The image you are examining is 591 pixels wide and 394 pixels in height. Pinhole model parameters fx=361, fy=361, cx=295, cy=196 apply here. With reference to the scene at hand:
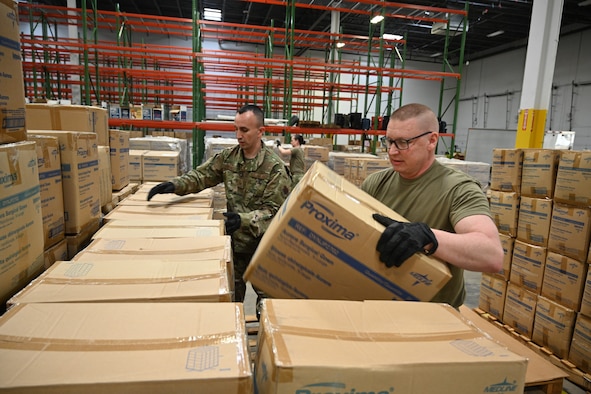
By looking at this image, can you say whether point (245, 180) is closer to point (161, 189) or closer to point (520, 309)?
point (161, 189)

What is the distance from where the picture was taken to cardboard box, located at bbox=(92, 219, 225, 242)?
6.68ft

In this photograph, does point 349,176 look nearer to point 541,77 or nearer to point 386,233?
point 541,77

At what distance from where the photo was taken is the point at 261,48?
762 inches

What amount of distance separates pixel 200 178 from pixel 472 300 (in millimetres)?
4180

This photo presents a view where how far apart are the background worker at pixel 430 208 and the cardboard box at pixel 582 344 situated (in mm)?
2300

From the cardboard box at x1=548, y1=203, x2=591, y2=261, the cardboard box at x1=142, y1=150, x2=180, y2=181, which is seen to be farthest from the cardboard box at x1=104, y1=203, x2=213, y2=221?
the cardboard box at x1=548, y1=203, x2=591, y2=261

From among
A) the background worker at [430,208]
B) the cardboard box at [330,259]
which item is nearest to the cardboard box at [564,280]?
the background worker at [430,208]

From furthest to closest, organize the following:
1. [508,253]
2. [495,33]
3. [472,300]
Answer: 1. [495,33]
2. [472,300]
3. [508,253]

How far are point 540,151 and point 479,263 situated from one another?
3025 mm

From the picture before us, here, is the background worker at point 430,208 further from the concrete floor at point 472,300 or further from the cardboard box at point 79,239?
the concrete floor at point 472,300

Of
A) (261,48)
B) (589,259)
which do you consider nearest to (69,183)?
(589,259)

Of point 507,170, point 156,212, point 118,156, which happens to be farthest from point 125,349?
point 507,170

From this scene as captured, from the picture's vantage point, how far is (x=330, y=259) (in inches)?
51.5

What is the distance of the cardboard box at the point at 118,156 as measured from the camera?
316 cm
